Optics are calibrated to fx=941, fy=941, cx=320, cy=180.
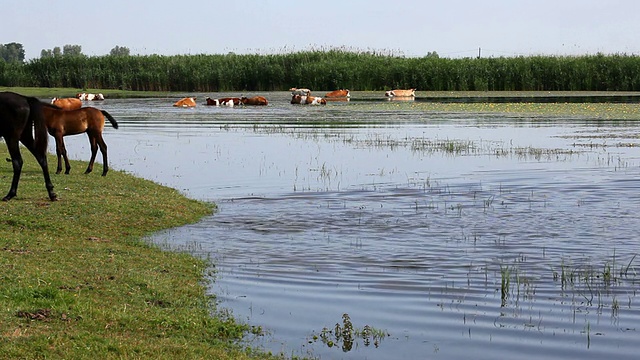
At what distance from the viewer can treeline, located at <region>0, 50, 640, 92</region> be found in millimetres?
64625

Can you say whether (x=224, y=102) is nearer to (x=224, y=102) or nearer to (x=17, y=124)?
(x=224, y=102)

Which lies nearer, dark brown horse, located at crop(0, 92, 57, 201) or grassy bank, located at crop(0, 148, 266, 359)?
grassy bank, located at crop(0, 148, 266, 359)

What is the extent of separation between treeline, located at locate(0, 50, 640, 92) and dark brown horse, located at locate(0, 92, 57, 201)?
2111 inches

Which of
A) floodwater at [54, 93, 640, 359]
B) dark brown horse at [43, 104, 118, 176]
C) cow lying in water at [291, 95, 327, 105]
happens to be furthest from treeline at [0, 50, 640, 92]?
dark brown horse at [43, 104, 118, 176]

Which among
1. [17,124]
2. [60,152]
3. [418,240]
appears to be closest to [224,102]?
[60,152]

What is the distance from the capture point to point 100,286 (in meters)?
9.52

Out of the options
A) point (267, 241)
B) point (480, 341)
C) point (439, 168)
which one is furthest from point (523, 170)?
point (480, 341)

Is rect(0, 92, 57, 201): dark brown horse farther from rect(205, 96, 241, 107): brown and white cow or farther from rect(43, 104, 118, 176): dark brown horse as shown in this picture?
rect(205, 96, 241, 107): brown and white cow

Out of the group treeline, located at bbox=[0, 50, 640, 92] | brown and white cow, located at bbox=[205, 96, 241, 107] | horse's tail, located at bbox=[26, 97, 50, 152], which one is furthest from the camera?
treeline, located at bbox=[0, 50, 640, 92]

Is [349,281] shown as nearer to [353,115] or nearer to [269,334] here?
[269,334]

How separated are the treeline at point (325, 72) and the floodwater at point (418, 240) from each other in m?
37.1

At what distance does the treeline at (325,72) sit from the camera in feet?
212

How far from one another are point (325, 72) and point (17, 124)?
2262 inches

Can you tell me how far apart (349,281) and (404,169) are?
35.8 feet
